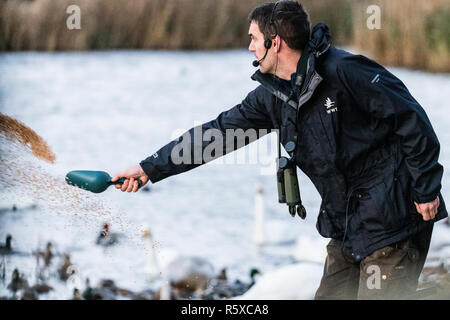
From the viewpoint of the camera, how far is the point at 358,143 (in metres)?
2.63

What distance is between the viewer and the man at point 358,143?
256 centimetres

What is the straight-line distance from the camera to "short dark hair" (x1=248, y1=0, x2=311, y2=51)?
8.76ft

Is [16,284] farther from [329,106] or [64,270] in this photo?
[329,106]

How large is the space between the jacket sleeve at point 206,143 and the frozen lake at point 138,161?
0.80 metres

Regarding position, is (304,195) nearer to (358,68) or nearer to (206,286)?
(206,286)

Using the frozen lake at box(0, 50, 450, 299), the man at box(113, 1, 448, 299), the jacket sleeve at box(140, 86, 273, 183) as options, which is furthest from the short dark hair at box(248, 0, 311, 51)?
the frozen lake at box(0, 50, 450, 299)

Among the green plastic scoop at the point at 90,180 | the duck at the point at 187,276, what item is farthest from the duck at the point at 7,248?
the green plastic scoop at the point at 90,180

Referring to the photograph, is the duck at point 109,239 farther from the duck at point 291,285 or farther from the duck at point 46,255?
the duck at point 291,285

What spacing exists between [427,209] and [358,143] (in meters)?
0.33

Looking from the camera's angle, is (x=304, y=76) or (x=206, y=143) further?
(x=206, y=143)

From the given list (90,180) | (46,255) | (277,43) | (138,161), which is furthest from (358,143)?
(138,161)

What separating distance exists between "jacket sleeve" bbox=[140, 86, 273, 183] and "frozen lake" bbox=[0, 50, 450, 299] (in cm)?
80
